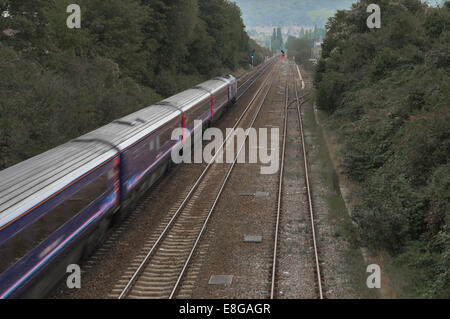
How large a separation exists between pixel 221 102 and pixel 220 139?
21.0 feet

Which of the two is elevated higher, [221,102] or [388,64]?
[388,64]

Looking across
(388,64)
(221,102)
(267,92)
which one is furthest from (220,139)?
(267,92)

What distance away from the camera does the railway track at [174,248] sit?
1031 cm

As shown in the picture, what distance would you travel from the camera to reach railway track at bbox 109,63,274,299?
10.3 metres

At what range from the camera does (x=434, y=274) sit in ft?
33.6

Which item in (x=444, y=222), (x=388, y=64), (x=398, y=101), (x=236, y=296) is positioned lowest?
(x=236, y=296)

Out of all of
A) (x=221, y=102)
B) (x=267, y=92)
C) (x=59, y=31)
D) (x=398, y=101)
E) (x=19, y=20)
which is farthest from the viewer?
(x=267, y=92)

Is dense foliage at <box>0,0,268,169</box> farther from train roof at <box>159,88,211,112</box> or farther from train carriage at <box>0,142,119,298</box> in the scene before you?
train carriage at <box>0,142,119,298</box>

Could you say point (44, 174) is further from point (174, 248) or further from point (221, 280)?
point (221, 280)

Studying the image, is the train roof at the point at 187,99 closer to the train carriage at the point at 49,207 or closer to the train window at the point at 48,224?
the train carriage at the point at 49,207

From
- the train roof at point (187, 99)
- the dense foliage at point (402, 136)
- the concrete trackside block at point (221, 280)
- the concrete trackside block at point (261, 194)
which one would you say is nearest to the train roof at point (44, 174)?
the concrete trackside block at point (221, 280)

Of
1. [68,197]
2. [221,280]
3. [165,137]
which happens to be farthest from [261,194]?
[68,197]

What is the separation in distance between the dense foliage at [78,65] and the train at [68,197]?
306 cm
